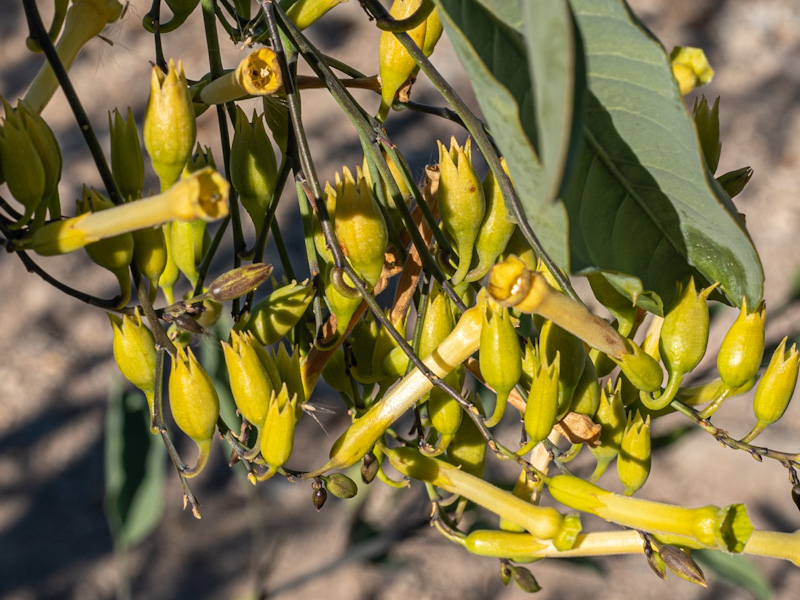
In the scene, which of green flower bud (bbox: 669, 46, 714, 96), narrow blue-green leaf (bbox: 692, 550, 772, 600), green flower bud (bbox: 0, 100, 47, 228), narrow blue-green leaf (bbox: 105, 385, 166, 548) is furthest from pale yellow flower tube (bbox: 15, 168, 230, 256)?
narrow blue-green leaf (bbox: 692, 550, 772, 600)

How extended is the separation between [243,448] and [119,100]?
60.3 inches

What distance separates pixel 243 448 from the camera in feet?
1.52

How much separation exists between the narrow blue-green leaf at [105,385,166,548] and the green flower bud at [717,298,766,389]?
2.36 feet

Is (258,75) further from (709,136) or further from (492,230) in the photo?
(709,136)

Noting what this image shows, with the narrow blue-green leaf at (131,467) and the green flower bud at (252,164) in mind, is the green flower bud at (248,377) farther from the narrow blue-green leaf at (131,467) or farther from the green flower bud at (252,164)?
the narrow blue-green leaf at (131,467)

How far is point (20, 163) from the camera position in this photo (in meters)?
0.41

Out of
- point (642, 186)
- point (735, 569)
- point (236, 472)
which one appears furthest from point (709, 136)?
point (236, 472)

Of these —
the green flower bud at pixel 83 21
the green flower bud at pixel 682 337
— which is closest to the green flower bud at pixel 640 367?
the green flower bud at pixel 682 337

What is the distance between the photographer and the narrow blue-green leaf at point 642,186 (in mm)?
340

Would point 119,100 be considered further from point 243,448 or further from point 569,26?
point 569,26

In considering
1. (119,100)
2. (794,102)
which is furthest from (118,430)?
(794,102)

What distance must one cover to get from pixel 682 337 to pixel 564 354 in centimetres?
8

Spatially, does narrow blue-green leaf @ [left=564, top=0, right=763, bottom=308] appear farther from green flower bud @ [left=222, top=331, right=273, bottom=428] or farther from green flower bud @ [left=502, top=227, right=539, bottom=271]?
green flower bud @ [left=222, top=331, right=273, bottom=428]

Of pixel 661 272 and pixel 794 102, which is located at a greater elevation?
pixel 661 272
